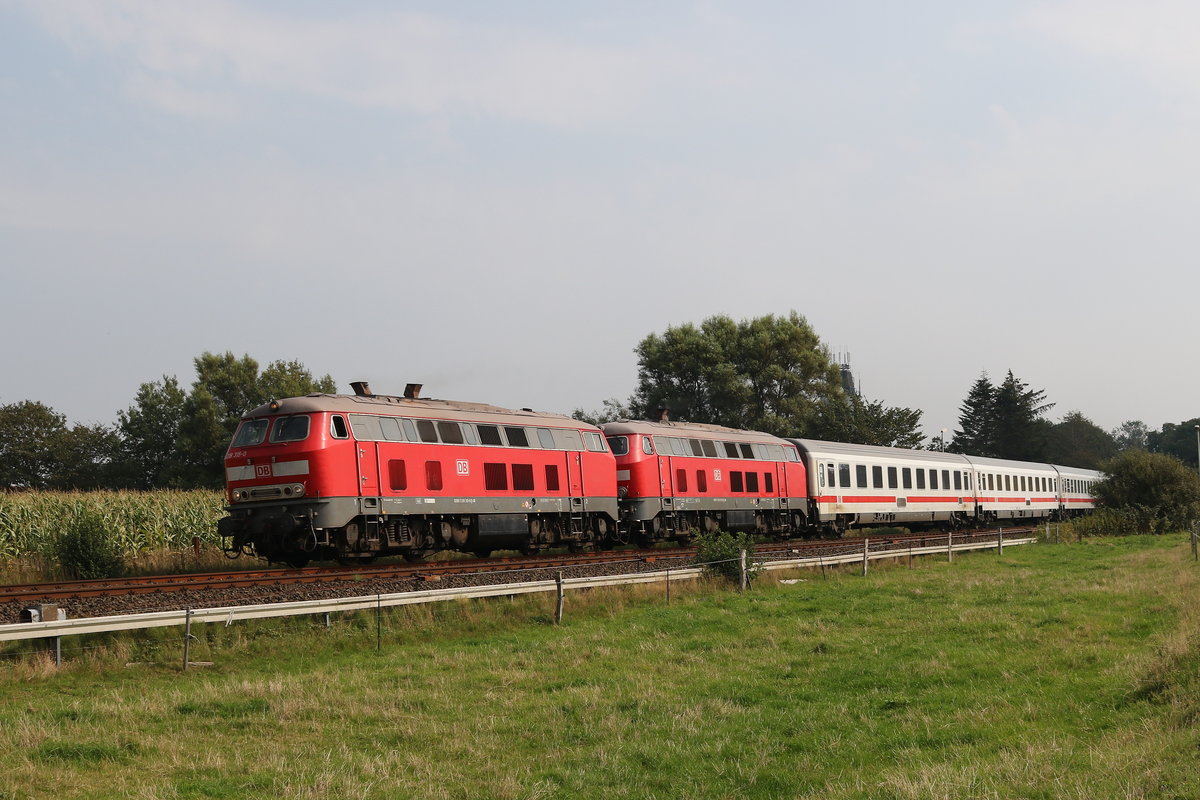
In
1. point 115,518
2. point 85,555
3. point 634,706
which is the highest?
point 115,518

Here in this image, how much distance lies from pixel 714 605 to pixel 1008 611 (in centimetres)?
557

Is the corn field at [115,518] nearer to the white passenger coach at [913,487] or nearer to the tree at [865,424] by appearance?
the white passenger coach at [913,487]

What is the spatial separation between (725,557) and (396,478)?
25.7 ft

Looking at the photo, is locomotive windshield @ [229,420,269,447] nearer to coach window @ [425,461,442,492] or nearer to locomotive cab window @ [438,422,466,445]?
coach window @ [425,461,442,492]

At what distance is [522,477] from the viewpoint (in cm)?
2873

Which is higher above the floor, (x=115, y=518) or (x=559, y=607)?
(x=115, y=518)

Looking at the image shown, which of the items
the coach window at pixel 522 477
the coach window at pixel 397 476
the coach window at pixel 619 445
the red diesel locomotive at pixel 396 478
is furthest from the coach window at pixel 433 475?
the coach window at pixel 619 445

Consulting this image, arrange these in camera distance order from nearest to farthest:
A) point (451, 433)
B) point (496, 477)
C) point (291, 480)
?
1. point (291, 480)
2. point (451, 433)
3. point (496, 477)

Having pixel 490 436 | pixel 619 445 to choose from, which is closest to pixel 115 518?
pixel 490 436

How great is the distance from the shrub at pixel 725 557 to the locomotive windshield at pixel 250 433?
1040 cm

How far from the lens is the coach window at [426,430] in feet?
84.6

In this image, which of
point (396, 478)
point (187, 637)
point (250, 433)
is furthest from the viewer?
point (396, 478)

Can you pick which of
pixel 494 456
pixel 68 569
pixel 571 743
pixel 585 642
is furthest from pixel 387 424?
pixel 571 743

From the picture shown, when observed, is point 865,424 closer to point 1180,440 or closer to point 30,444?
point 30,444
